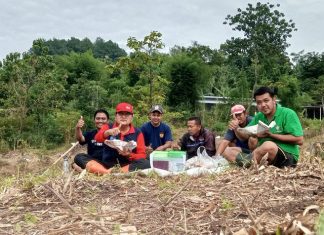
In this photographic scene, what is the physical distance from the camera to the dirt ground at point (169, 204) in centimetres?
251

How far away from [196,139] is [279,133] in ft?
4.87

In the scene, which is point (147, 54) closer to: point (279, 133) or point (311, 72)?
point (279, 133)

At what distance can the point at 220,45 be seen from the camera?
1503 inches

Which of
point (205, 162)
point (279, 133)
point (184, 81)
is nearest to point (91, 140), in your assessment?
point (205, 162)

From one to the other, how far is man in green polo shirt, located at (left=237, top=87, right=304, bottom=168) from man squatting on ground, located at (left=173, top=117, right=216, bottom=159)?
1.19 metres

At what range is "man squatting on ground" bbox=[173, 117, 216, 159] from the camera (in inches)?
237

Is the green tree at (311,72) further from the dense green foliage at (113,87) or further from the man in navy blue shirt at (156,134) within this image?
the man in navy blue shirt at (156,134)

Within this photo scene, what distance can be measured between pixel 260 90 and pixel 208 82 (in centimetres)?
1632

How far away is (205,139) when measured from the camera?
6078mm

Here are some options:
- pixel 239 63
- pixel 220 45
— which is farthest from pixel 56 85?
pixel 220 45

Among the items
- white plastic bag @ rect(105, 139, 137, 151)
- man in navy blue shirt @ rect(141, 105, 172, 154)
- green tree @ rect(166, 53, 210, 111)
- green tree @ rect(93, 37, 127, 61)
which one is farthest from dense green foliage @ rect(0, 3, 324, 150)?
green tree @ rect(93, 37, 127, 61)

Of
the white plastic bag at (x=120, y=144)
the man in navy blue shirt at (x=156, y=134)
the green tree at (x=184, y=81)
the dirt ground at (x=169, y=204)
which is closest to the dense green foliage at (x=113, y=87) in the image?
the green tree at (x=184, y=81)

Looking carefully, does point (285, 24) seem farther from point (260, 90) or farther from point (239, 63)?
point (260, 90)

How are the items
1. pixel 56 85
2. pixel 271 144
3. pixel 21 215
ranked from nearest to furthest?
pixel 21 215, pixel 271 144, pixel 56 85
